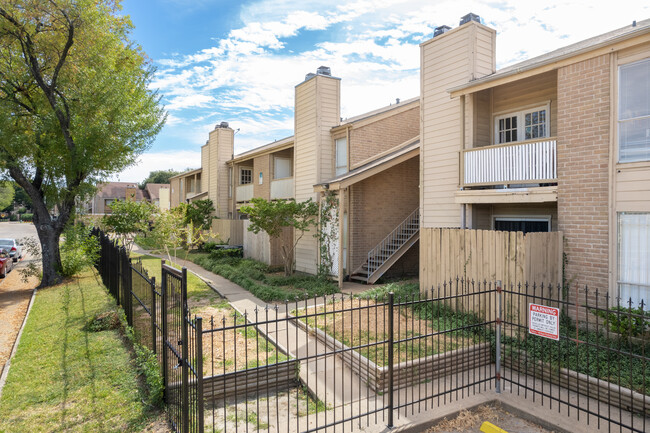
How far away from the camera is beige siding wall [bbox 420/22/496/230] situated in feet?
38.2

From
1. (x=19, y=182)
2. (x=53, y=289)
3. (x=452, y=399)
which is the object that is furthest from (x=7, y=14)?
(x=452, y=399)

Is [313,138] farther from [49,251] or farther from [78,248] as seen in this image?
[49,251]

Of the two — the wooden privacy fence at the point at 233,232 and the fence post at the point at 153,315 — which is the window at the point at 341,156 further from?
the fence post at the point at 153,315

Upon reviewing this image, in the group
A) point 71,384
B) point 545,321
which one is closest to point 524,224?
point 545,321

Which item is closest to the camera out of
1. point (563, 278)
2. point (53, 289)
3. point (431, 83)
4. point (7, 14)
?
point (563, 278)

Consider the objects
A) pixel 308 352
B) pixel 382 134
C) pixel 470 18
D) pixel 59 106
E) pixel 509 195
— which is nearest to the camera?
pixel 308 352

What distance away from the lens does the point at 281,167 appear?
23141mm

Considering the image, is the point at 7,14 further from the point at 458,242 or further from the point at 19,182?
the point at 458,242

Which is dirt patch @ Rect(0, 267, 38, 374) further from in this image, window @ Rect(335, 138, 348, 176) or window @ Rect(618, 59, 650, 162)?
window @ Rect(618, 59, 650, 162)

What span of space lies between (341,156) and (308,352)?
10.7m

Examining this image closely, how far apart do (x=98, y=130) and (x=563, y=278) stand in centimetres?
1612

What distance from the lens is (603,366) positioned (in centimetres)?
680

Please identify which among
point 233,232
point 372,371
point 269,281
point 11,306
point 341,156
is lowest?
point 11,306

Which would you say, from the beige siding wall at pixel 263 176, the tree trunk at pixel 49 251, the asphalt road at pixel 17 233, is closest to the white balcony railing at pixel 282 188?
the beige siding wall at pixel 263 176
